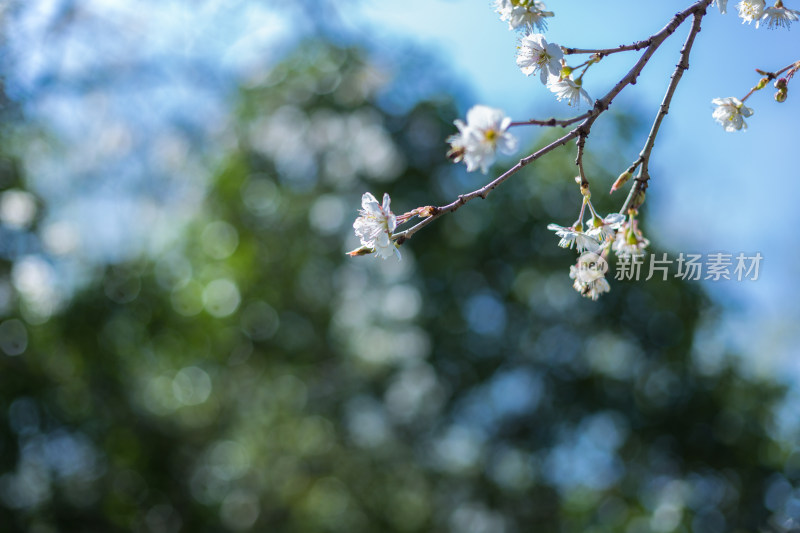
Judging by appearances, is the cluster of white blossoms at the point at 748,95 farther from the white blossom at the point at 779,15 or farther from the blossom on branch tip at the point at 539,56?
the blossom on branch tip at the point at 539,56

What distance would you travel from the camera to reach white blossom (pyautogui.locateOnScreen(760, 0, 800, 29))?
1.14m

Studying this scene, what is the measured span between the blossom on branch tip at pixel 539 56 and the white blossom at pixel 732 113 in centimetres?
32

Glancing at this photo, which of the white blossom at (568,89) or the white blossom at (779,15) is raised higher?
the white blossom at (779,15)

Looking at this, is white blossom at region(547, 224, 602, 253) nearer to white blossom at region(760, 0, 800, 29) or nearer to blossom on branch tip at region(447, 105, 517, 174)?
blossom on branch tip at region(447, 105, 517, 174)

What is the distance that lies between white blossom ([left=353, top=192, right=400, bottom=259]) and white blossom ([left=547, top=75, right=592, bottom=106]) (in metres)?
0.30

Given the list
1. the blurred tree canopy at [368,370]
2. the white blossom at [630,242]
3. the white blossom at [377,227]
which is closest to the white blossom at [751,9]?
the white blossom at [630,242]

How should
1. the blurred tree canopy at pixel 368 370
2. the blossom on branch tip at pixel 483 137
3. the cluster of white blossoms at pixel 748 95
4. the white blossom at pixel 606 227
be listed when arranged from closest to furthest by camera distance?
1. the blossom on branch tip at pixel 483 137
2. the white blossom at pixel 606 227
3. the cluster of white blossoms at pixel 748 95
4. the blurred tree canopy at pixel 368 370

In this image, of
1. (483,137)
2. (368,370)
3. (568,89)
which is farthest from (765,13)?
(368,370)

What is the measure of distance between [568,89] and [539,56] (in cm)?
7

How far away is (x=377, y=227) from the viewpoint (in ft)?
3.35

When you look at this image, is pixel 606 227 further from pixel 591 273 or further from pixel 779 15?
pixel 779 15

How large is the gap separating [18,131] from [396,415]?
11.9ft

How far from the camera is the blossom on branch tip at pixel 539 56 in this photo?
1.01 metres

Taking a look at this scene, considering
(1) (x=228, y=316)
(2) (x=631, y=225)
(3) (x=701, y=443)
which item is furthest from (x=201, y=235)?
(2) (x=631, y=225)
